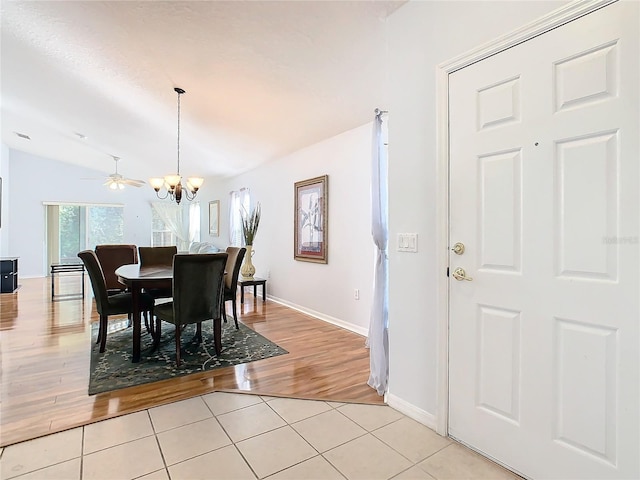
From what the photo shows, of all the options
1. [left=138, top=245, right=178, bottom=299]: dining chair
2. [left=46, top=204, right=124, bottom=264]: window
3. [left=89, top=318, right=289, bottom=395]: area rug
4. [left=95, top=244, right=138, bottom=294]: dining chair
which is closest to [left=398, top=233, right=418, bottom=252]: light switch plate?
[left=89, top=318, right=289, bottom=395]: area rug

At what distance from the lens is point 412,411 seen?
206 cm

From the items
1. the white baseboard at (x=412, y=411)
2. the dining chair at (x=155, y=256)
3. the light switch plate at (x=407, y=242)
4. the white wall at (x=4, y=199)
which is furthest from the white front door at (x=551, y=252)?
the white wall at (x=4, y=199)

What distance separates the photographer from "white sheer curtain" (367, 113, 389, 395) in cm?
249

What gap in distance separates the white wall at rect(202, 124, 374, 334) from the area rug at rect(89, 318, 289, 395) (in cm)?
111

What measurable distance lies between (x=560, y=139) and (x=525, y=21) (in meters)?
0.58

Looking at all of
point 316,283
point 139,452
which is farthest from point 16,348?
point 316,283

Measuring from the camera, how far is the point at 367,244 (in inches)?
151

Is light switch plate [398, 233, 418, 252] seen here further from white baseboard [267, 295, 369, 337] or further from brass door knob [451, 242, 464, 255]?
A: white baseboard [267, 295, 369, 337]

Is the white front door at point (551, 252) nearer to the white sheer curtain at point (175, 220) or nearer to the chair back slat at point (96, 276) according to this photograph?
the chair back slat at point (96, 276)

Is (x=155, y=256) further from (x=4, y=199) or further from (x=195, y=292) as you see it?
(x=4, y=199)

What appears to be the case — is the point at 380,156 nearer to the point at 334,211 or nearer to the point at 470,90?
the point at 470,90

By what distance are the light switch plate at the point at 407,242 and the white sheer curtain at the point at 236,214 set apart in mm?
4998

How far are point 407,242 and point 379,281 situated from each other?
654 mm

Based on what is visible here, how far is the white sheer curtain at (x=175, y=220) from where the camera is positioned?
31.6 feet
